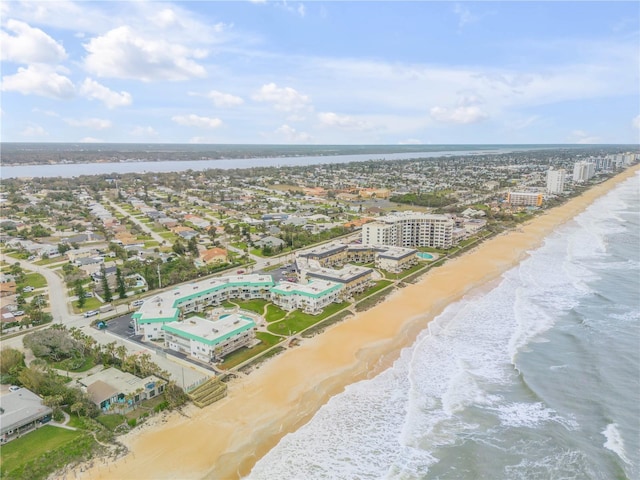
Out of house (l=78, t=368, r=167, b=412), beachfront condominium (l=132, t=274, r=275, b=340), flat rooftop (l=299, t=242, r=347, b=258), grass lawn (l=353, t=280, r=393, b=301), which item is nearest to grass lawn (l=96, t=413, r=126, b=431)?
house (l=78, t=368, r=167, b=412)

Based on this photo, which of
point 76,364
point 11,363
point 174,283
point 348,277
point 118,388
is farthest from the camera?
point 174,283

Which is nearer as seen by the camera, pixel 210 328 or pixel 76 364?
pixel 76 364

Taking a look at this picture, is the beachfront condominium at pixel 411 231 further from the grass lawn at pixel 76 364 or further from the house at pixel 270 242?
the grass lawn at pixel 76 364

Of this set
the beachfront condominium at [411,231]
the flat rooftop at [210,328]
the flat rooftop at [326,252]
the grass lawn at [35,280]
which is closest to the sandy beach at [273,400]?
the flat rooftop at [210,328]

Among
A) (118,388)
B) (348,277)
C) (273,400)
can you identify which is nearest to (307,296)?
(348,277)

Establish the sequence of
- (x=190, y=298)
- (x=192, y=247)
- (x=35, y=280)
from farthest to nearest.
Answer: (x=192, y=247)
(x=35, y=280)
(x=190, y=298)

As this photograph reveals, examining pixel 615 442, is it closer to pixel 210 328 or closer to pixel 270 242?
pixel 210 328
